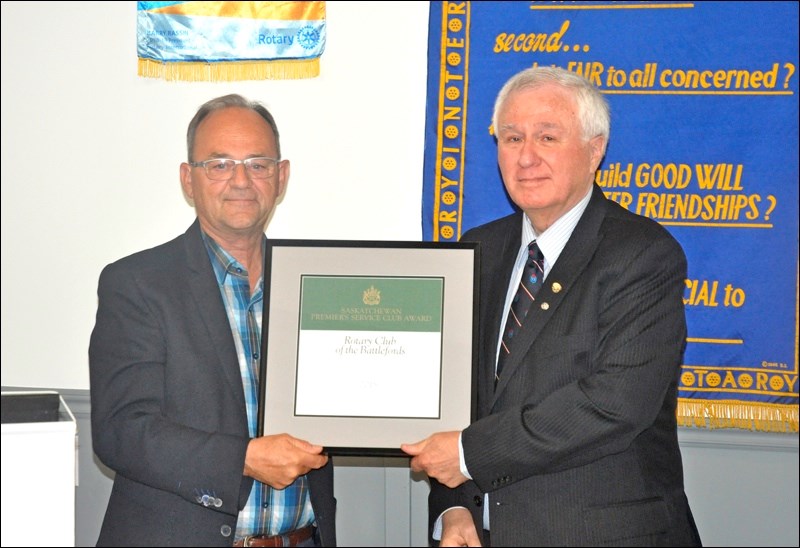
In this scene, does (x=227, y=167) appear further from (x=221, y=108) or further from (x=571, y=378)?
(x=571, y=378)

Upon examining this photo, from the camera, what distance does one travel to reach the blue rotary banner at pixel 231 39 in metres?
3.64

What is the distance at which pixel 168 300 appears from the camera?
103 inches

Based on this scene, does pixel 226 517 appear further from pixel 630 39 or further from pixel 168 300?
pixel 630 39

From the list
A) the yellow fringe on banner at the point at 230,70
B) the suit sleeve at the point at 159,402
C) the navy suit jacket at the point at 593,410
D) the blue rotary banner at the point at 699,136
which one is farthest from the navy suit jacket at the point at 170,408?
the blue rotary banner at the point at 699,136

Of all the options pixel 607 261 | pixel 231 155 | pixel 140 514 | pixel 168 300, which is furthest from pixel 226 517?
pixel 607 261

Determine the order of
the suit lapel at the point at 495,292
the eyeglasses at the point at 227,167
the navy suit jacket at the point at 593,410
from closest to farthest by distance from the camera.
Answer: the navy suit jacket at the point at 593,410 → the suit lapel at the point at 495,292 → the eyeglasses at the point at 227,167

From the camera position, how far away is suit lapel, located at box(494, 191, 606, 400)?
2.45 meters

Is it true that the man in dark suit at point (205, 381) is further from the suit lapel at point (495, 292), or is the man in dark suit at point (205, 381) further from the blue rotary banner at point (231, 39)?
the blue rotary banner at point (231, 39)

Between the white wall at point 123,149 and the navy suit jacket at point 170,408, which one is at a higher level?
the white wall at point 123,149

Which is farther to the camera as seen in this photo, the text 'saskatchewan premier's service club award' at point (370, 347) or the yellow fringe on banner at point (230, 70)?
the yellow fringe on banner at point (230, 70)

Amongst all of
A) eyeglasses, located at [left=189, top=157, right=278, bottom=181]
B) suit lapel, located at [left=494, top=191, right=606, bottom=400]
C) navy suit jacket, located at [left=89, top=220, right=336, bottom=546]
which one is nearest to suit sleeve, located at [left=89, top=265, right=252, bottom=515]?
navy suit jacket, located at [left=89, top=220, right=336, bottom=546]

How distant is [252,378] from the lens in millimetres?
2643

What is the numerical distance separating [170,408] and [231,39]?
1.74 meters

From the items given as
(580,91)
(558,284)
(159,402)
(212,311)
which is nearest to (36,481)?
(159,402)
